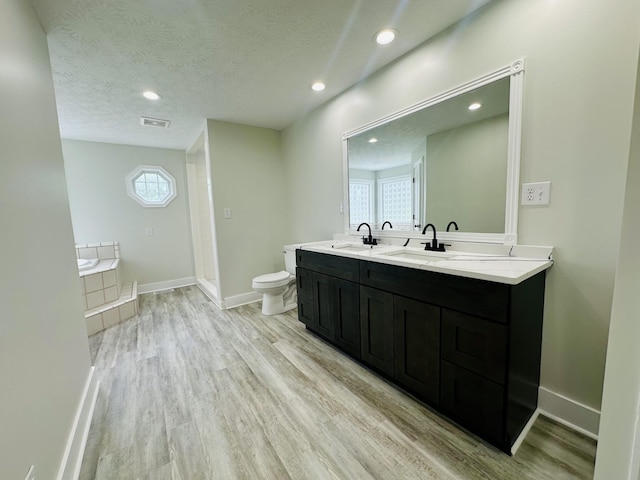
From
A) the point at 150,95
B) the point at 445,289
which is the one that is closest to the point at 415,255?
the point at 445,289

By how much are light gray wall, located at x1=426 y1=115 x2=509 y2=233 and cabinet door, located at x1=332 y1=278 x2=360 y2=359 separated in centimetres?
85

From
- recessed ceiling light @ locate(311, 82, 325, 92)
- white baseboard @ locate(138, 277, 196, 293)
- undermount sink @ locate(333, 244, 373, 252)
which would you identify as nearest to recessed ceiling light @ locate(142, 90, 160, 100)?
recessed ceiling light @ locate(311, 82, 325, 92)

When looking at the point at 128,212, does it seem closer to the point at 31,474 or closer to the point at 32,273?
the point at 32,273

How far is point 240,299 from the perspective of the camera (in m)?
3.43

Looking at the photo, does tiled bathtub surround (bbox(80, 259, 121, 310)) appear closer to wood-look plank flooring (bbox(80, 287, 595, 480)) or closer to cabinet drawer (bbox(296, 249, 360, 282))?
wood-look plank flooring (bbox(80, 287, 595, 480))

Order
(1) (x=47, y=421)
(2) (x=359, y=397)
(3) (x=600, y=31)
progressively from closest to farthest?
(1) (x=47, y=421)
(3) (x=600, y=31)
(2) (x=359, y=397)

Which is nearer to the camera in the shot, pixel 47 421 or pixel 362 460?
pixel 47 421

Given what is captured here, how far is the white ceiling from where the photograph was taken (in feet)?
4.90

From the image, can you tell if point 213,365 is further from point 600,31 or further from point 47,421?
point 600,31

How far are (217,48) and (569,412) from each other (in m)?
3.15

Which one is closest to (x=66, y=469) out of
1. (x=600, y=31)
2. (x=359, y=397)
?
(x=359, y=397)

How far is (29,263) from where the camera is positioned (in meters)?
1.06

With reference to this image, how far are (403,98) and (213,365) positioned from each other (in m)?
2.65

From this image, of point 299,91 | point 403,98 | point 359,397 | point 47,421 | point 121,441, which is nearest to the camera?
point 47,421
